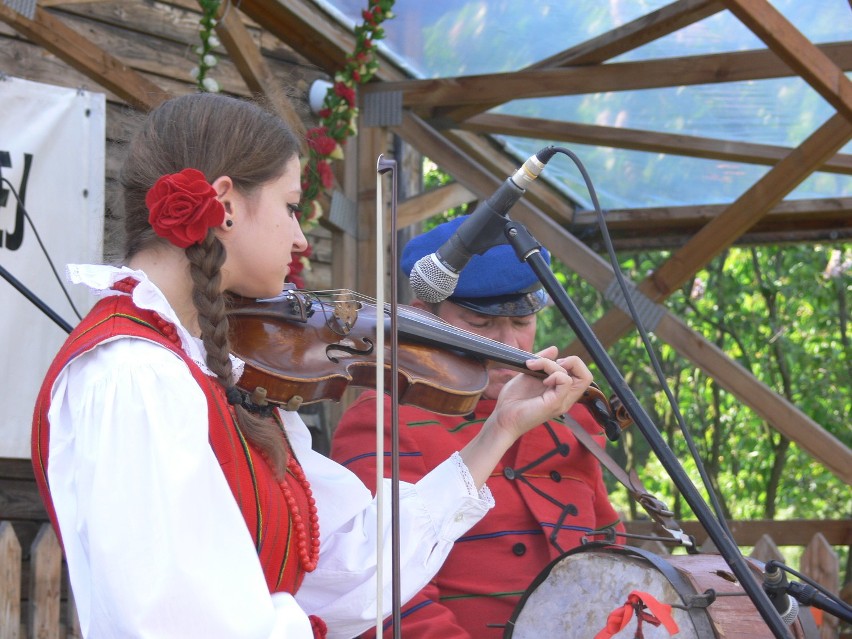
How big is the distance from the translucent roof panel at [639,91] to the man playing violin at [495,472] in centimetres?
201

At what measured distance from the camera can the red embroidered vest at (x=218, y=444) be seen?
1.58 metres

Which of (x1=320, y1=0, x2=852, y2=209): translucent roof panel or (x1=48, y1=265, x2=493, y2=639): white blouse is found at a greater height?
(x1=320, y1=0, x2=852, y2=209): translucent roof panel

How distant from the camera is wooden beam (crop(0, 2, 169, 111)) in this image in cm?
361

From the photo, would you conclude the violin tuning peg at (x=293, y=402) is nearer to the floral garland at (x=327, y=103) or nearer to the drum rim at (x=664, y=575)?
the drum rim at (x=664, y=575)

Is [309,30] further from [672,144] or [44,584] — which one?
[44,584]

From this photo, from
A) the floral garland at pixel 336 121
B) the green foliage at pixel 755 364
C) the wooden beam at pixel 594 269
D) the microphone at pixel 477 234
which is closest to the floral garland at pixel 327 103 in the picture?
the floral garland at pixel 336 121

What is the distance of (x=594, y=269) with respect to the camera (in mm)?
4945

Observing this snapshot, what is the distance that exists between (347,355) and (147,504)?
0.66 metres

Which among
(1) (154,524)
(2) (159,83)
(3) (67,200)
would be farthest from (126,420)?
(2) (159,83)

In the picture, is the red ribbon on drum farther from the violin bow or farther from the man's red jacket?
the violin bow

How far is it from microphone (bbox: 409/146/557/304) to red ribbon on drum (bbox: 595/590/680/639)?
0.63m

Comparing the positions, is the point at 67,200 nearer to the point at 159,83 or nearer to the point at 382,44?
the point at 159,83

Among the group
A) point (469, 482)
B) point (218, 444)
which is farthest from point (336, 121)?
point (218, 444)

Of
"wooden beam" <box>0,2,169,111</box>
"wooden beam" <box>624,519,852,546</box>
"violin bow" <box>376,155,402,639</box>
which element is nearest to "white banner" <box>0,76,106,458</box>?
"wooden beam" <box>0,2,169,111</box>
